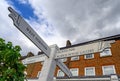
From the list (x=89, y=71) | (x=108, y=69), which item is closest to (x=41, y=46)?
(x=108, y=69)

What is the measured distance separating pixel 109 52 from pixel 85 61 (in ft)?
11.6

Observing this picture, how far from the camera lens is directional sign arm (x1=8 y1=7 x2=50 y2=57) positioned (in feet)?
9.49

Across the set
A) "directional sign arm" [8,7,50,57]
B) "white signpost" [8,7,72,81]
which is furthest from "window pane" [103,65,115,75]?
"directional sign arm" [8,7,50,57]

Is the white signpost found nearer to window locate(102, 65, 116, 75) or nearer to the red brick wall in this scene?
window locate(102, 65, 116, 75)

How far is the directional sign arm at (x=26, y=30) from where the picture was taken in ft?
9.49

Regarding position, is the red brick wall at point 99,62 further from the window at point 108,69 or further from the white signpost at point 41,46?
the white signpost at point 41,46

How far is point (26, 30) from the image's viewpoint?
3168 millimetres

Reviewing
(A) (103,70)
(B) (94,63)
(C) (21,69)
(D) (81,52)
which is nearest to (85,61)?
(B) (94,63)

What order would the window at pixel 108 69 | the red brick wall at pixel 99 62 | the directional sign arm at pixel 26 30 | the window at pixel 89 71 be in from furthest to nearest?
the window at pixel 89 71 < the red brick wall at pixel 99 62 < the window at pixel 108 69 < the directional sign arm at pixel 26 30

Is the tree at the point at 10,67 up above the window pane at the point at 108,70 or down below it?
below

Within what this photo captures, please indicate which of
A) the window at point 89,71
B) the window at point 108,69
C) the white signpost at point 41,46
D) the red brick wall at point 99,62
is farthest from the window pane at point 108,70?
the white signpost at point 41,46

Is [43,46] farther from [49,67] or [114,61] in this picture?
[114,61]

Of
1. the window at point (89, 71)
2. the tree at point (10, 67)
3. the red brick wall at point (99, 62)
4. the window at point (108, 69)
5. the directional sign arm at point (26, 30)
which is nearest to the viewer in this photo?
the directional sign arm at point (26, 30)

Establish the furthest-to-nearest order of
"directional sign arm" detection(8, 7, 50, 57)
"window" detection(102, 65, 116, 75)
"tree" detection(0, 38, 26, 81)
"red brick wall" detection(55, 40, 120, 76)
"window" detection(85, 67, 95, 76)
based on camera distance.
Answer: "window" detection(85, 67, 95, 76), "red brick wall" detection(55, 40, 120, 76), "window" detection(102, 65, 116, 75), "tree" detection(0, 38, 26, 81), "directional sign arm" detection(8, 7, 50, 57)
